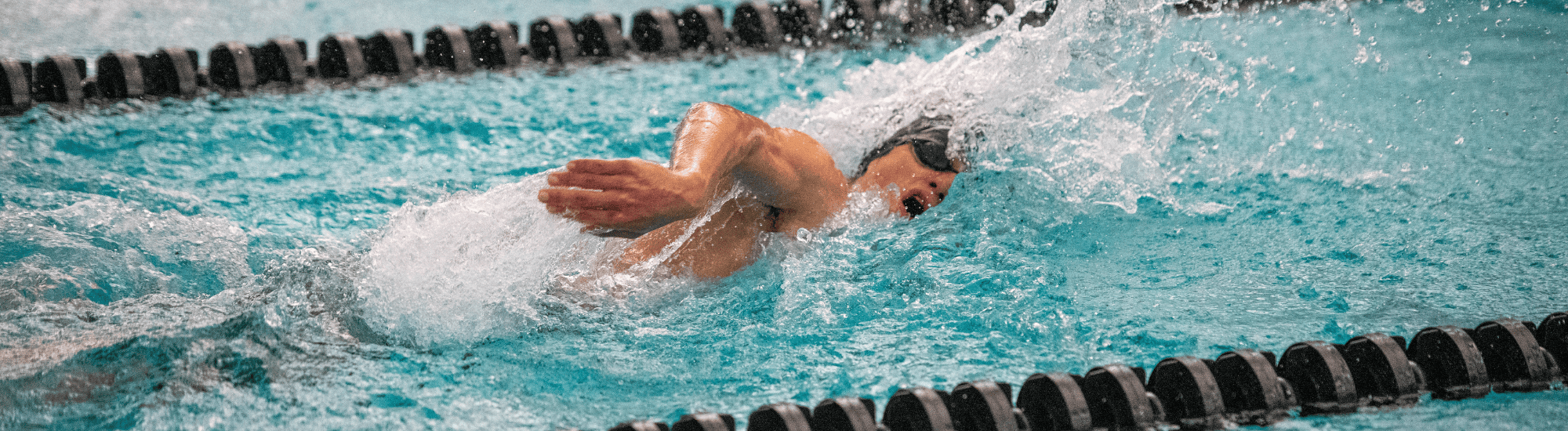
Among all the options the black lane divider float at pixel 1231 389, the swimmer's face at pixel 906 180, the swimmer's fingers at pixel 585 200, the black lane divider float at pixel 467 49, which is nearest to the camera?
the swimmer's fingers at pixel 585 200

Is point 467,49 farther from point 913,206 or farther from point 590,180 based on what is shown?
point 590,180

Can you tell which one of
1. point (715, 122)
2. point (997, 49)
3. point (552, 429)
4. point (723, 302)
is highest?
point (997, 49)

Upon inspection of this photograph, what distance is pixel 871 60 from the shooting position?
3.96m

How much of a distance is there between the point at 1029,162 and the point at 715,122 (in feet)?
3.92

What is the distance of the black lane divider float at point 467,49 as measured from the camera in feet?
10.6

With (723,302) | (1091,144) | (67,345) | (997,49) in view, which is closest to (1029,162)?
(1091,144)

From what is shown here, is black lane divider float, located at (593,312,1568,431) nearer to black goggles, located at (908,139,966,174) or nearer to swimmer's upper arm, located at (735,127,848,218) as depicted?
swimmer's upper arm, located at (735,127,848,218)

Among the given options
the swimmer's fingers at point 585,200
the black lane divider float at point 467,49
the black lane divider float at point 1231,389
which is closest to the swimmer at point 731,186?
the swimmer's fingers at point 585,200

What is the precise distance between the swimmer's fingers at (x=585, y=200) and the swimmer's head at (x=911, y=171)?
0.92 metres

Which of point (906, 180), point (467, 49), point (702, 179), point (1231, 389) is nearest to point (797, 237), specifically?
point (906, 180)

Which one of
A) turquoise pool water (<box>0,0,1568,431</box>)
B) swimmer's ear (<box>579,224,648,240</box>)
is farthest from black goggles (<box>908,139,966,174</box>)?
swimmer's ear (<box>579,224,648,240</box>)

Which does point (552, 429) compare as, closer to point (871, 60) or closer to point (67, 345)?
point (67, 345)

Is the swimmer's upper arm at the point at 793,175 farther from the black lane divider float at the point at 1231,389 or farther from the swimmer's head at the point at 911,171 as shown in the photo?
the black lane divider float at the point at 1231,389

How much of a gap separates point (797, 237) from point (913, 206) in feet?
1.23
